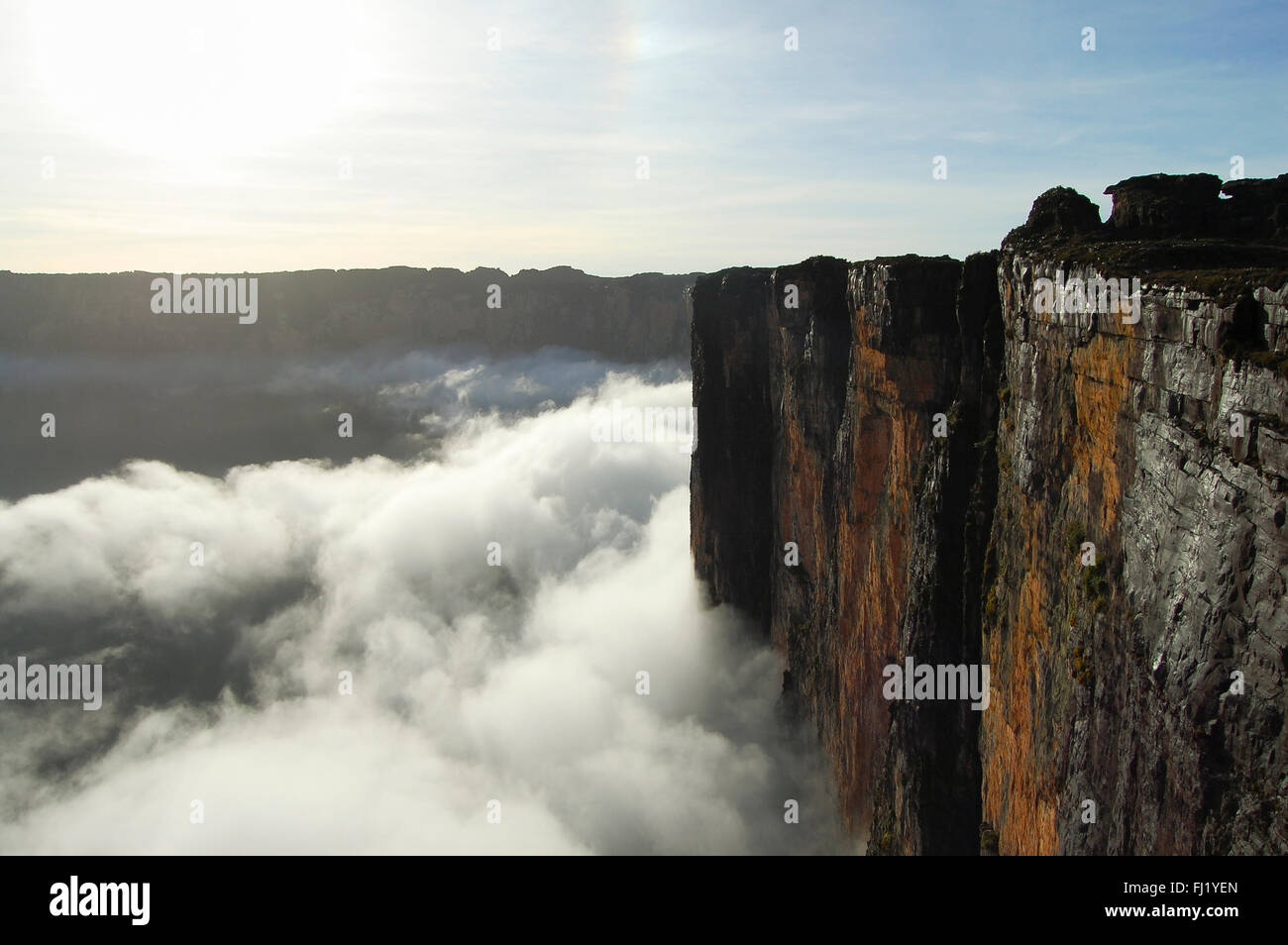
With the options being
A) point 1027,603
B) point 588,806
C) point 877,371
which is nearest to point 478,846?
point 588,806

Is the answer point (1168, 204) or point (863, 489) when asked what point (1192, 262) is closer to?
point (1168, 204)

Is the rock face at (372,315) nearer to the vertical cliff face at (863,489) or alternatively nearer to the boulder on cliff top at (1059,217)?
the vertical cliff face at (863,489)

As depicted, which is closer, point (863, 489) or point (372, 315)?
point (863, 489)

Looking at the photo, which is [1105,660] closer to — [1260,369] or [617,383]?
[1260,369]

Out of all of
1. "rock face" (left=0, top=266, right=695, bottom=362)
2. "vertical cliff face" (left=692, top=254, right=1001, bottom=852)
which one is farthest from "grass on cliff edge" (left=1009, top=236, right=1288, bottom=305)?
"rock face" (left=0, top=266, right=695, bottom=362)

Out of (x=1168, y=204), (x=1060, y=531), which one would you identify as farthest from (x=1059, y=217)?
(x=1060, y=531)

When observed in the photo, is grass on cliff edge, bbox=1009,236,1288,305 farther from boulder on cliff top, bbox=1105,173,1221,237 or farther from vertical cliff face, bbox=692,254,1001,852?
vertical cliff face, bbox=692,254,1001,852
